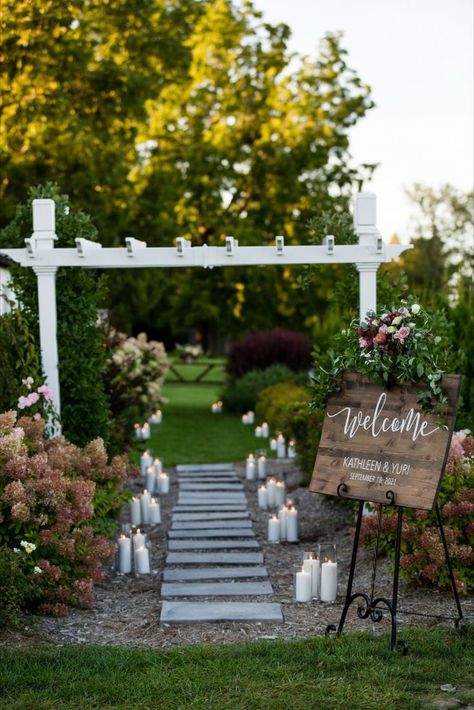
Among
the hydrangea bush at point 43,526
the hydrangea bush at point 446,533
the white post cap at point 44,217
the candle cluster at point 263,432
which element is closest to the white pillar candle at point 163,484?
the white post cap at point 44,217

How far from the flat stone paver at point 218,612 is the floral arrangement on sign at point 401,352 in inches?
72.9

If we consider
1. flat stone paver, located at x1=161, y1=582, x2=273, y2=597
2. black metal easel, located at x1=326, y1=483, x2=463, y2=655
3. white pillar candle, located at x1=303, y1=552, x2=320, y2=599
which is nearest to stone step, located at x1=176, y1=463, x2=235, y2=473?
flat stone paver, located at x1=161, y1=582, x2=273, y2=597

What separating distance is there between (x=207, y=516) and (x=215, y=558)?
1.86m

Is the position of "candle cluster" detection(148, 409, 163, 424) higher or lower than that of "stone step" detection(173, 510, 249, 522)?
lower

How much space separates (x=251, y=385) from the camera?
2048 cm

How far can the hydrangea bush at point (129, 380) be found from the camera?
35.6 feet

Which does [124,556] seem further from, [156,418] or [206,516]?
[156,418]

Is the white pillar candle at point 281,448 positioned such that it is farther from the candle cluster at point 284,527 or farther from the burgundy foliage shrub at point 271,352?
the burgundy foliage shrub at point 271,352

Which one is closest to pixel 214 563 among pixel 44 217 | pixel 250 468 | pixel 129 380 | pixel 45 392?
pixel 45 392

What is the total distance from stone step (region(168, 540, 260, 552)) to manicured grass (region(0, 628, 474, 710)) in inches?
116

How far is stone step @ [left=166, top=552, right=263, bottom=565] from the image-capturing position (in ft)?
25.4

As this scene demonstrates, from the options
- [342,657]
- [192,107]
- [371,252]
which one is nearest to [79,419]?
[371,252]

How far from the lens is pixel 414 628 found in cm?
569

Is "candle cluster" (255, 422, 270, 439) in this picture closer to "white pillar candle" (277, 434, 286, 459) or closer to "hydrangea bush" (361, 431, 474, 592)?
"white pillar candle" (277, 434, 286, 459)
